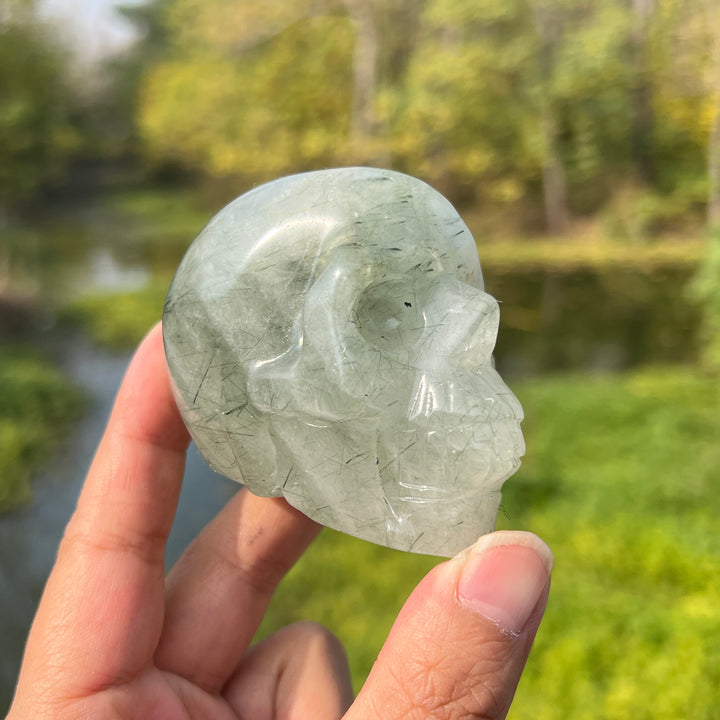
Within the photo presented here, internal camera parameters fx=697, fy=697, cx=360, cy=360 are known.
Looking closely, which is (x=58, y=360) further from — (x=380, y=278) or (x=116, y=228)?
(x=380, y=278)

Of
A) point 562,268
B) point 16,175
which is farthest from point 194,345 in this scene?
point 562,268

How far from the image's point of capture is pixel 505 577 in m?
1.10

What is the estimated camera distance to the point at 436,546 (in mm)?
1329

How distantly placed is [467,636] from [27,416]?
5030mm

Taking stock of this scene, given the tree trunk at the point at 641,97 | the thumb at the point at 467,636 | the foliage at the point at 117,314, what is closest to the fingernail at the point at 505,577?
the thumb at the point at 467,636

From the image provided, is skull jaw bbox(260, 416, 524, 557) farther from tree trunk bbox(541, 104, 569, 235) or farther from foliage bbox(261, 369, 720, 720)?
tree trunk bbox(541, 104, 569, 235)

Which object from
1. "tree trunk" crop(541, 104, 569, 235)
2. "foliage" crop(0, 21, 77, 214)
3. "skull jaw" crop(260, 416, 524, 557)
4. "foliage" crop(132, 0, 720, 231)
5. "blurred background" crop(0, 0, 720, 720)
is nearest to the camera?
"skull jaw" crop(260, 416, 524, 557)

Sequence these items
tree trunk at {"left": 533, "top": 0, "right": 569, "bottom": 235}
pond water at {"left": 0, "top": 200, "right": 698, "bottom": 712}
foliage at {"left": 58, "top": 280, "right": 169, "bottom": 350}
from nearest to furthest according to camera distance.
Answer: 1. pond water at {"left": 0, "top": 200, "right": 698, "bottom": 712}
2. foliage at {"left": 58, "top": 280, "right": 169, "bottom": 350}
3. tree trunk at {"left": 533, "top": 0, "right": 569, "bottom": 235}

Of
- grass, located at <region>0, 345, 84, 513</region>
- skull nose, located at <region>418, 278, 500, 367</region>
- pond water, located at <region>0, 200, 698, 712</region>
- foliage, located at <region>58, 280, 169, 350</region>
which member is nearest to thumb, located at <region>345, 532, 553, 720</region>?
skull nose, located at <region>418, 278, 500, 367</region>

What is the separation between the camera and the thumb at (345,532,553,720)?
3.56 feet

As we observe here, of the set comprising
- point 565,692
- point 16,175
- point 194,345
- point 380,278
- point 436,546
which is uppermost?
point 380,278

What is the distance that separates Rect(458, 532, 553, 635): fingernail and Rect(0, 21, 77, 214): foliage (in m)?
7.92

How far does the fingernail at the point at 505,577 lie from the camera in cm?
108

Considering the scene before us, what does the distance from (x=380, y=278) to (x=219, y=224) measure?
35cm
